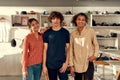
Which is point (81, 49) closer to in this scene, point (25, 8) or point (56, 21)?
point (56, 21)

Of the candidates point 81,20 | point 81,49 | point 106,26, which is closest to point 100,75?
point 106,26

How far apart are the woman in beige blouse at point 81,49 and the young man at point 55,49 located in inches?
3.4

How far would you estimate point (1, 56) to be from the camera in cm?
631

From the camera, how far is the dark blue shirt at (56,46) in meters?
2.68

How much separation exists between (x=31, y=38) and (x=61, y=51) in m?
0.50

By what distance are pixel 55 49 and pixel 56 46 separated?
36 millimetres

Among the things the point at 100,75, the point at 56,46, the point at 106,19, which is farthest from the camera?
the point at 106,19

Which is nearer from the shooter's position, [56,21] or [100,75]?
[56,21]

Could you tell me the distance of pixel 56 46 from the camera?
→ 8.78 ft

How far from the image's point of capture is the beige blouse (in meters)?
2.72

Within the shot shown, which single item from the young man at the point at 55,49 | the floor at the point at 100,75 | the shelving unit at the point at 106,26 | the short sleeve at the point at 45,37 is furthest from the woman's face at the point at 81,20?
the shelving unit at the point at 106,26

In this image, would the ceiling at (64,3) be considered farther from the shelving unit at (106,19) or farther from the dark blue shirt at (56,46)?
the dark blue shirt at (56,46)

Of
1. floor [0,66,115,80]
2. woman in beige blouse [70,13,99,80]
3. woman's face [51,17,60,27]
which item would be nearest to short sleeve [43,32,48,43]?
woman's face [51,17,60,27]

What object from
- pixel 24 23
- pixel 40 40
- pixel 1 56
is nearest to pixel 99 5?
pixel 24 23
